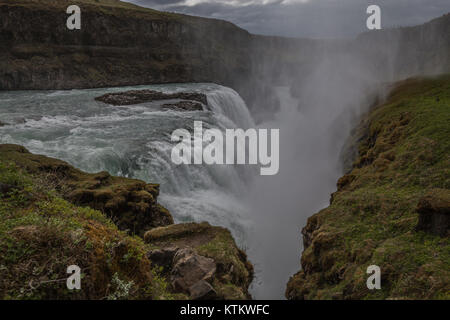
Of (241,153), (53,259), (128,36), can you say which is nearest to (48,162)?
(53,259)

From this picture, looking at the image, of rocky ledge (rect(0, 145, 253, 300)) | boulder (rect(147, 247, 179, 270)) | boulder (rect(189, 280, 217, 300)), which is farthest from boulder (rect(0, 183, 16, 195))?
boulder (rect(189, 280, 217, 300))

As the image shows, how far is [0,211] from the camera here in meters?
5.03

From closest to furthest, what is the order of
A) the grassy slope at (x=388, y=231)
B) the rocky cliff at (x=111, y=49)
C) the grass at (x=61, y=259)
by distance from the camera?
the grass at (x=61, y=259), the grassy slope at (x=388, y=231), the rocky cliff at (x=111, y=49)

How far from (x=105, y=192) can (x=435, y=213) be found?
9.38 meters

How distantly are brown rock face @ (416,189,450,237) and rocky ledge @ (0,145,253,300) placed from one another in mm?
4657

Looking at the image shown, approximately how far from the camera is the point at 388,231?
823cm

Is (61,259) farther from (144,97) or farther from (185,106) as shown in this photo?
(144,97)

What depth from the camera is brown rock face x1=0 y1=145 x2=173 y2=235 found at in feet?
31.5

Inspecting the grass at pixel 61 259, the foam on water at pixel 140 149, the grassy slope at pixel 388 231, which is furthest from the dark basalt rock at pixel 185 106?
the grass at pixel 61 259

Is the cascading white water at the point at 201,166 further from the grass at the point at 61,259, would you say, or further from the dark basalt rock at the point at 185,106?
the grass at the point at 61,259

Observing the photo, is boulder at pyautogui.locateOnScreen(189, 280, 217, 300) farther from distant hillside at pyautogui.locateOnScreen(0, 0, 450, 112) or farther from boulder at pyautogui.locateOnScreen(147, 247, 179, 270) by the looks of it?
distant hillside at pyautogui.locateOnScreen(0, 0, 450, 112)

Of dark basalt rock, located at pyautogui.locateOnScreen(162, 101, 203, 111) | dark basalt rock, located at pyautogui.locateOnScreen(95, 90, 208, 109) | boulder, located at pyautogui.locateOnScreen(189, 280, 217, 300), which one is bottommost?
boulder, located at pyautogui.locateOnScreen(189, 280, 217, 300)

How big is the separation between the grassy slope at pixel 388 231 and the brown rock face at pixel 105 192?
529 cm

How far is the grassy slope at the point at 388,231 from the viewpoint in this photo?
6387 mm
